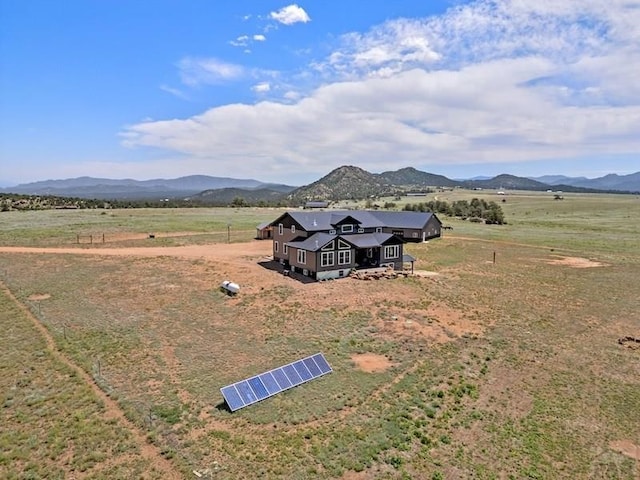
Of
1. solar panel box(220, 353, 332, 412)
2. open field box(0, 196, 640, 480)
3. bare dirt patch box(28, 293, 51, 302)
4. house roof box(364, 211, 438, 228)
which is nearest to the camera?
open field box(0, 196, 640, 480)

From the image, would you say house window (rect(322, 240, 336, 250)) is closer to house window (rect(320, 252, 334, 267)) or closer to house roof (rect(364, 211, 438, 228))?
house window (rect(320, 252, 334, 267))

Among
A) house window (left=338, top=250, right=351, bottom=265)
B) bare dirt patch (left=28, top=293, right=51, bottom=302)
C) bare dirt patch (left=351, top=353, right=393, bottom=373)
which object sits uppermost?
house window (left=338, top=250, right=351, bottom=265)

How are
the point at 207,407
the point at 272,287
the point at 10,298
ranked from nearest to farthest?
1. the point at 207,407
2. the point at 10,298
3. the point at 272,287

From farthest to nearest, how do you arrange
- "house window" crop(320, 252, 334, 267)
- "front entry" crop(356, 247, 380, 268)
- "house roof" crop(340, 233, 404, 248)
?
"front entry" crop(356, 247, 380, 268), "house roof" crop(340, 233, 404, 248), "house window" crop(320, 252, 334, 267)

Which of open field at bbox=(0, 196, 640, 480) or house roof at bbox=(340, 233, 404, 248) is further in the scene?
house roof at bbox=(340, 233, 404, 248)

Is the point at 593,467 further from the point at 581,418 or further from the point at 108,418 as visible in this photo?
the point at 108,418

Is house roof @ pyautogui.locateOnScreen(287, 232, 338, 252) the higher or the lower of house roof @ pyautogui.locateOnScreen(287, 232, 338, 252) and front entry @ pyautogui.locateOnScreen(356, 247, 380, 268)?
the higher

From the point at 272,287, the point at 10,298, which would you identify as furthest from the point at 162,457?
the point at 10,298

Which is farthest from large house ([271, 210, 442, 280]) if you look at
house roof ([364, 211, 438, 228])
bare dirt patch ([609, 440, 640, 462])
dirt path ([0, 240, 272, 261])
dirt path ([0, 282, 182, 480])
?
bare dirt patch ([609, 440, 640, 462])
